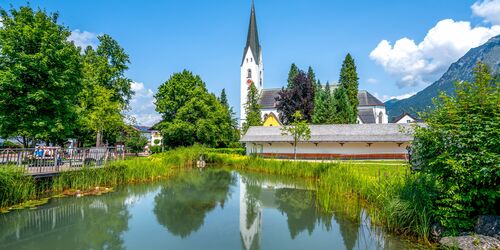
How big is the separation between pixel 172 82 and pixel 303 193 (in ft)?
82.9

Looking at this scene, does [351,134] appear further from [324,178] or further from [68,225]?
[68,225]

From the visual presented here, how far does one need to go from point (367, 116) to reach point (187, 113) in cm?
3182

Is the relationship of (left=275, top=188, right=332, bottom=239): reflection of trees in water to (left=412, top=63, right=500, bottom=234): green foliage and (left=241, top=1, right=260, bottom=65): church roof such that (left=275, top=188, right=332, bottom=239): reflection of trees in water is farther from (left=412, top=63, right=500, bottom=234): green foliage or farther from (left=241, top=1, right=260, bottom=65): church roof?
(left=241, top=1, right=260, bottom=65): church roof

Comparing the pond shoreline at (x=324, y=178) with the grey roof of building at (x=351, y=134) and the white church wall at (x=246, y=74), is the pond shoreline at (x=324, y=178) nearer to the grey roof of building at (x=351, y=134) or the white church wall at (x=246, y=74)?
the grey roof of building at (x=351, y=134)

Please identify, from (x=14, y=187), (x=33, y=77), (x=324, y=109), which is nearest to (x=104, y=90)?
(x=33, y=77)

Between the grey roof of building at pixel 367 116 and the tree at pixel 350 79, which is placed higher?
the tree at pixel 350 79

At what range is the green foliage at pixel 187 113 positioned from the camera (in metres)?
32.5

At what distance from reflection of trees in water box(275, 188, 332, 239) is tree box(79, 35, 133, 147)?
14063mm

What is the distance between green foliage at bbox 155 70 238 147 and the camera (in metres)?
32.5

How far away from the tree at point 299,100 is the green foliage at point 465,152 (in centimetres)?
3390

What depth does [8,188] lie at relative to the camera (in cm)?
986

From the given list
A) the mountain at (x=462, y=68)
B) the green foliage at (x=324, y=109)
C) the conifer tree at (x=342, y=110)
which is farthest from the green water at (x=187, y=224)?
the mountain at (x=462, y=68)

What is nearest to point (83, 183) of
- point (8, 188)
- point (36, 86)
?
point (8, 188)

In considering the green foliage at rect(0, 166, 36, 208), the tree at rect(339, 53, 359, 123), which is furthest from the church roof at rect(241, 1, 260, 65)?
the green foliage at rect(0, 166, 36, 208)
